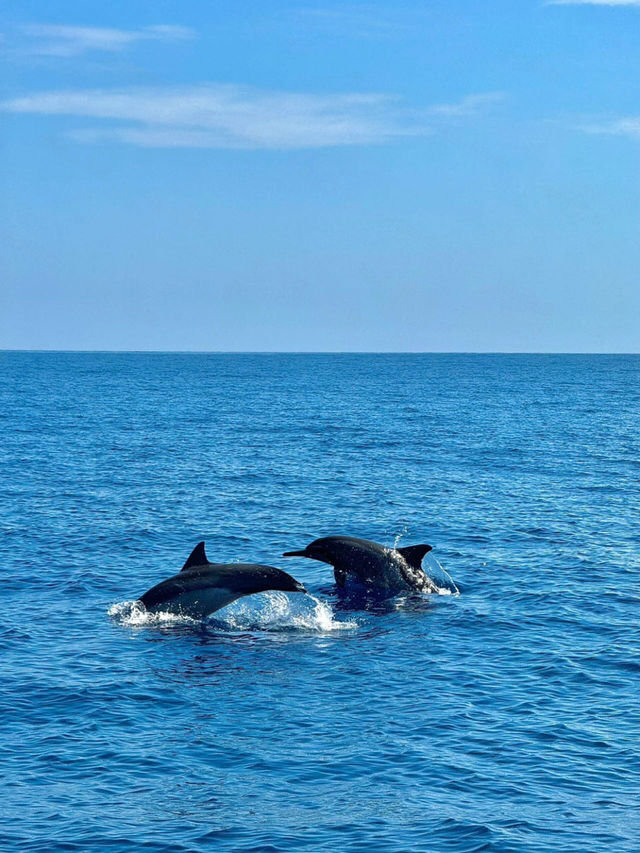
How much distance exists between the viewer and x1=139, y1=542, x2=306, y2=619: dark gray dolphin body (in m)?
25.5

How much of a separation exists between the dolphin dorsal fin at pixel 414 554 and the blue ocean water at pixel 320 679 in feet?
4.17

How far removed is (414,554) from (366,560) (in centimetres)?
137

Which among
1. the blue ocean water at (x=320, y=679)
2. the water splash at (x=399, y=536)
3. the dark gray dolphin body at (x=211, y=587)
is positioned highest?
the dark gray dolphin body at (x=211, y=587)

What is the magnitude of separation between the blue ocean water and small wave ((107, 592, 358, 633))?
12 cm

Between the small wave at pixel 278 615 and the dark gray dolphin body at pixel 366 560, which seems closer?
the small wave at pixel 278 615

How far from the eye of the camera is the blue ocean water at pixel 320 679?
1588 centimetres

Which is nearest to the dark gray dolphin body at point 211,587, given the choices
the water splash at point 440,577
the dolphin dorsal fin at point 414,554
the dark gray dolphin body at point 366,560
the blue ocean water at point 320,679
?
the blue ocean water at point 320,679

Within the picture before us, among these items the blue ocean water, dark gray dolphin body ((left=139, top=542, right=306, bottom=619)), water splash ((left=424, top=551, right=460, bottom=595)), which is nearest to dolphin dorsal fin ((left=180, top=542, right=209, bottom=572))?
dark gray dolphin body ((left=139, top=542, right=306, bottom=619))

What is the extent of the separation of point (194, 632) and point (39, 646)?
361 cm

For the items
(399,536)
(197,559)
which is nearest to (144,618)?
(197,559)

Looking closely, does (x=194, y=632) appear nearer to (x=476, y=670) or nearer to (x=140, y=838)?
(x=476, y=670)

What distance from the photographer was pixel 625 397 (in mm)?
150375

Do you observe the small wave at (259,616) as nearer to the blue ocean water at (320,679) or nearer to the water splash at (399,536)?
the blue ocean water at (320,679)

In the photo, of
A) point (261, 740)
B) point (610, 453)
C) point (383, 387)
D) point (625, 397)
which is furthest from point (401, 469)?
point (383, 387)
